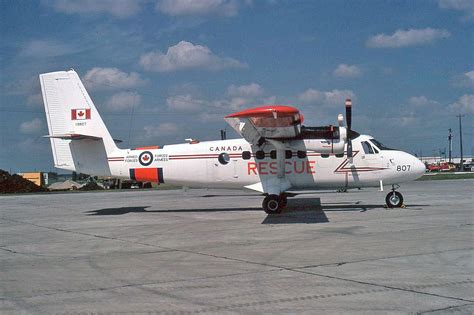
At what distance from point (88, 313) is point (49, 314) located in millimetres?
466

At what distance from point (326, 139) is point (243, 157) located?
3.48 m

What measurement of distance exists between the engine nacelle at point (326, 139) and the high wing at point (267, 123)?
0.54 metres

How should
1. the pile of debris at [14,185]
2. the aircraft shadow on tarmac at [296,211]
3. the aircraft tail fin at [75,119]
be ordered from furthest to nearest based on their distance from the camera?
the pile of debris at [14,185] < the aircraft tail fin at [75,119] < the aircraft shadow on tarmac at [296,211]

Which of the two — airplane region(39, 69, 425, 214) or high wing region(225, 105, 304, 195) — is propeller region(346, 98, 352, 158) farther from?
high wing region(225, 105, 304, 195)

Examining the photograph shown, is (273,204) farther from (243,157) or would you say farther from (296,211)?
(243,157)

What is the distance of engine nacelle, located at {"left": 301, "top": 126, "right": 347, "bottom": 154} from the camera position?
18.1 m

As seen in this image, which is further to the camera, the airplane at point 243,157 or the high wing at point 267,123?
the airplane at point 243,157

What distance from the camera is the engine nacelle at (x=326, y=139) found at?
714 inches

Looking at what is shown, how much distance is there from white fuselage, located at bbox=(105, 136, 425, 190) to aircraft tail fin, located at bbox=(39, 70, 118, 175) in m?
0.61

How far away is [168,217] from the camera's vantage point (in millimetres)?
18891

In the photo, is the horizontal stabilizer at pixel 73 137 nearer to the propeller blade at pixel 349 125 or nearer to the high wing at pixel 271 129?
the high wing at pixel 271 129

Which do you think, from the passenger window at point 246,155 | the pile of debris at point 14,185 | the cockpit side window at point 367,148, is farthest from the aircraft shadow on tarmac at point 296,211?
the pile of debris at point 14,185

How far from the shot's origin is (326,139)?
18.2 metres

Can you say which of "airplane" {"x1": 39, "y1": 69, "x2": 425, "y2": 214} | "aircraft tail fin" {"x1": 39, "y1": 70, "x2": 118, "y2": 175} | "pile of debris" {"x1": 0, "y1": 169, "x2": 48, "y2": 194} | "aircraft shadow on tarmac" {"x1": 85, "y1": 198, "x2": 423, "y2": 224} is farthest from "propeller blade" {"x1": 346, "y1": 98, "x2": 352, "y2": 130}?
"pile of debris" {"x1": 0, "y1": 169, "x2": 48, "y2": 194}
